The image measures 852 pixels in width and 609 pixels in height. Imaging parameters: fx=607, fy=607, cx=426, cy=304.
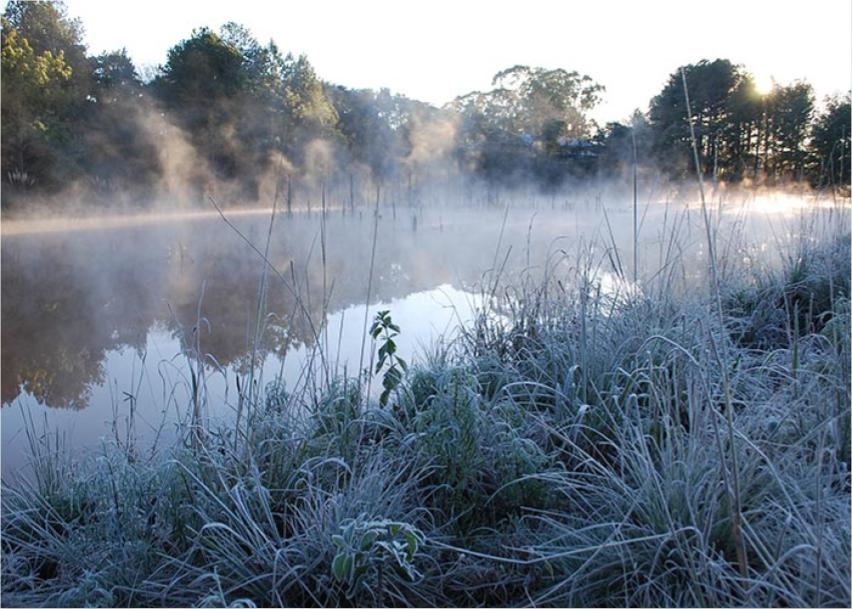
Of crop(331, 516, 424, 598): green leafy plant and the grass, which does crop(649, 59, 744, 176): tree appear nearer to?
the grass

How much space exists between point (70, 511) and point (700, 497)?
147cm

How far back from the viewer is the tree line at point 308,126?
20.0 ft

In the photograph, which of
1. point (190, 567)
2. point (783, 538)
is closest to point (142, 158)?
point (190, 567)

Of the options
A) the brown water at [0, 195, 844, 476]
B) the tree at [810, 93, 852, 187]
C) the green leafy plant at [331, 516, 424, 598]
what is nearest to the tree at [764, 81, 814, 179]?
the tree at [810, 93, 852, 187]

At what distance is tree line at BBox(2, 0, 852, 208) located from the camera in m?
6.09

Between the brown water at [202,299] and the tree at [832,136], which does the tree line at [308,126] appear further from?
the brown water at [202,299]

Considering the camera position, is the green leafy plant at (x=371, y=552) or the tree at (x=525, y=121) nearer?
the green leafy plant at (x=371, y=552)

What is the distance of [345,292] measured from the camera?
4480 mm

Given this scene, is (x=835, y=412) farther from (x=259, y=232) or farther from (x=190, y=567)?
(x=259, y=232)

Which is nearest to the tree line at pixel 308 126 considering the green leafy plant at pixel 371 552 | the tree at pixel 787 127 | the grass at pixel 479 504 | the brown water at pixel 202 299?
the tree at pixel 787 127

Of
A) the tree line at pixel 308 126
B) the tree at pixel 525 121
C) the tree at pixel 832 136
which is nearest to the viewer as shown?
the tree at pixel 832 136

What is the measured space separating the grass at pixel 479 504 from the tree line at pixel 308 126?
10.6 feet

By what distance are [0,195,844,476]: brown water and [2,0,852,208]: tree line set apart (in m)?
0.78

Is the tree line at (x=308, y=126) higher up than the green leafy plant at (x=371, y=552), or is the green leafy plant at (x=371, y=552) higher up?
the tree line at (x=308, y=126)
